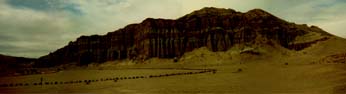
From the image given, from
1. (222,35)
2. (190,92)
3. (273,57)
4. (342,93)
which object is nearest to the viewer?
(342,93)

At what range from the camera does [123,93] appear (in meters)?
44.8

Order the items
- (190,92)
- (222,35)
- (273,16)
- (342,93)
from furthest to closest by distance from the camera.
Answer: (273,16) < (222,35) < (190,92) < (342,93)

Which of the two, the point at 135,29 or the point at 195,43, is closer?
the point at 195,43

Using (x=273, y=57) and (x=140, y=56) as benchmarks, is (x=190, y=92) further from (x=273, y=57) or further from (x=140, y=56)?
(x=140, y=56)

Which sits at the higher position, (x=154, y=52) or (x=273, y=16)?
(x=273, y=16)

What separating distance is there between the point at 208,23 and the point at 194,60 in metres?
31.6

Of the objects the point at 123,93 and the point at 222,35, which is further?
the point at 222,35

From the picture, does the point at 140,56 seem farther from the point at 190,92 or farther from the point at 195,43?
the point at 190,92

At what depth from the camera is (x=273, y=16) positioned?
190 metres

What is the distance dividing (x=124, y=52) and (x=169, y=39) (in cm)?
2192

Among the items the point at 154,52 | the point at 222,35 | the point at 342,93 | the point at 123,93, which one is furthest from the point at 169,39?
the point at 342,93

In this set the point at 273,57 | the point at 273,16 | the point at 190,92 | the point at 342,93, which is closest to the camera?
the point at 342,93

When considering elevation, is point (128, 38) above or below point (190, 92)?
above

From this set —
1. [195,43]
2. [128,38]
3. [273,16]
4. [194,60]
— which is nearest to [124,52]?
[128,38]
